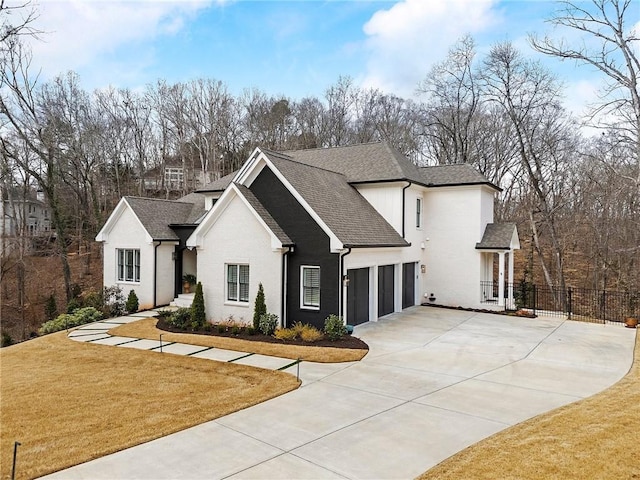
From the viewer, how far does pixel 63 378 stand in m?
10.5

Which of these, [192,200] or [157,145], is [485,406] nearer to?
[192,200]

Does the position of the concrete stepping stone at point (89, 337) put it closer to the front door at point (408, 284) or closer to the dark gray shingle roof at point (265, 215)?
the dark gray shingle roof at point (265, 215)

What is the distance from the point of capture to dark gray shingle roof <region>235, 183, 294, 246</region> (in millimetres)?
15023

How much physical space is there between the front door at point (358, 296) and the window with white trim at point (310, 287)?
1226 millimetres

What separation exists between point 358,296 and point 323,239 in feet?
9.71

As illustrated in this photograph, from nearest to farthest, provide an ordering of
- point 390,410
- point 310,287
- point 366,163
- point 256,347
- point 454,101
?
point 390,410 → point 256,347 → point 310,287 → point 366,163 → point 454,101

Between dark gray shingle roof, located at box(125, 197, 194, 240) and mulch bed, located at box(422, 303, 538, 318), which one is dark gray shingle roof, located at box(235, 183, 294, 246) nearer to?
dark gray shingle roof, located at box(125, 197, 194, 240)

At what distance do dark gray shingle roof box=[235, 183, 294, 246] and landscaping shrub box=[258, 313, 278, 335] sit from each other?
2630 mm

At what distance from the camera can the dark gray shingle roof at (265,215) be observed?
49.3 feet

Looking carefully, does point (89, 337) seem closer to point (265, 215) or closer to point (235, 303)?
point (235, 303)

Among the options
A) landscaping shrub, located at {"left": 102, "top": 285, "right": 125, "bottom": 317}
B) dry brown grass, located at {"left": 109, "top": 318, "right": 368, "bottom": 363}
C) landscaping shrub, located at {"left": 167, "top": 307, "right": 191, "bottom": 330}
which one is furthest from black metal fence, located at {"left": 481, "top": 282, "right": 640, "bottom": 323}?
landscaping shrub, located at {"left": 102, "top": 285, "right": 125, "bottom": 317}

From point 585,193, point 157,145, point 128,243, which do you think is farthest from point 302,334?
point 157,145

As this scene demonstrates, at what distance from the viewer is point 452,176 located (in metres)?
21.6

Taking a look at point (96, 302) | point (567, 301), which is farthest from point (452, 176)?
point (96, 302)
